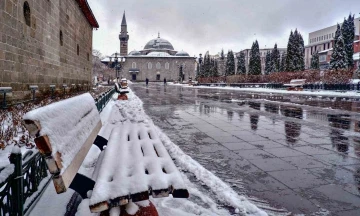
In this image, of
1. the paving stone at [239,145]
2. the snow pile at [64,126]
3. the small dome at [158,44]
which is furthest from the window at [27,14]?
the small dome at [158,44]

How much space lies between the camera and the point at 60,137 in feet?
7.66

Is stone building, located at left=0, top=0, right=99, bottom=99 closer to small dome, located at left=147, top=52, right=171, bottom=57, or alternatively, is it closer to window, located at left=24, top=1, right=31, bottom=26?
window, located at left=24, top=1, right=31, bottom=26

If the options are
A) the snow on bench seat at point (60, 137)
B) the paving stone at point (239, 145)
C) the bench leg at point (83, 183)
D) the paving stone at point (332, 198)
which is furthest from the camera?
the paving stone at point (239, 145)

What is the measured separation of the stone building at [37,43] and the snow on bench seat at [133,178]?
6.17 meters

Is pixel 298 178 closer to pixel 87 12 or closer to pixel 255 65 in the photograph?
pixel 87 12

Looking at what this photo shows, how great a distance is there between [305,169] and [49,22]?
36.3 ft

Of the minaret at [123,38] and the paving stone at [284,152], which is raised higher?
the minaret at [123,38]

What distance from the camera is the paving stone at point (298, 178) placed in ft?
13.2

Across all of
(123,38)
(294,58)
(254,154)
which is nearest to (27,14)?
(254,154)

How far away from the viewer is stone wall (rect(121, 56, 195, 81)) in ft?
324

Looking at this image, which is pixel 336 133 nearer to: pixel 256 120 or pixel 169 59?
pixel 256 120

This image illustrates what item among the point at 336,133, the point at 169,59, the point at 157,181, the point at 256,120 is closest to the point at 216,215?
the point at 157,181

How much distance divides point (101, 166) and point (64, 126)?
0.48 meters

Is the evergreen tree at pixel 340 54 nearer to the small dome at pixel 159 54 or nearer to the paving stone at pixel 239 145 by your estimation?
the paving stone at pixel 239 145
